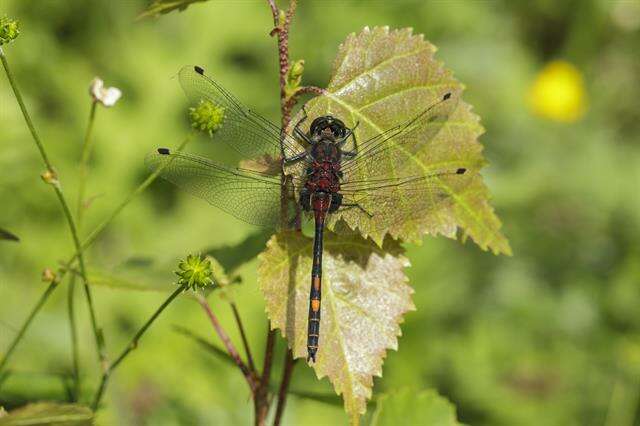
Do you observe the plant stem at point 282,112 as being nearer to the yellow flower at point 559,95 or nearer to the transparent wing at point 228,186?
the transparent wing at point 228,186

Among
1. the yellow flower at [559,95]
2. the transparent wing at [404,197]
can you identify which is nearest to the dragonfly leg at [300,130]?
the transparent wing at [404,197]

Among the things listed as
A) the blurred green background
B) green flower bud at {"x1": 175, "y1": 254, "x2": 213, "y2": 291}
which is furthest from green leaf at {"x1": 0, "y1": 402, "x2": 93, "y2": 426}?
the blurred green background

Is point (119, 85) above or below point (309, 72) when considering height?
below

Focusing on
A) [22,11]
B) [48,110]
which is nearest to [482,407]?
[48,110]

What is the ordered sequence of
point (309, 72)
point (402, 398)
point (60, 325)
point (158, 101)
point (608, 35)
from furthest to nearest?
point (608, 35) → point (309, 72) → point (158, 101) → point (60, 325) → point (402, 398)

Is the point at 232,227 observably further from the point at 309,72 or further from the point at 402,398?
the point at 402,398

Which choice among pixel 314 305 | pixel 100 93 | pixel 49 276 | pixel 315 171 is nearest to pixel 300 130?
pixel 315 171
